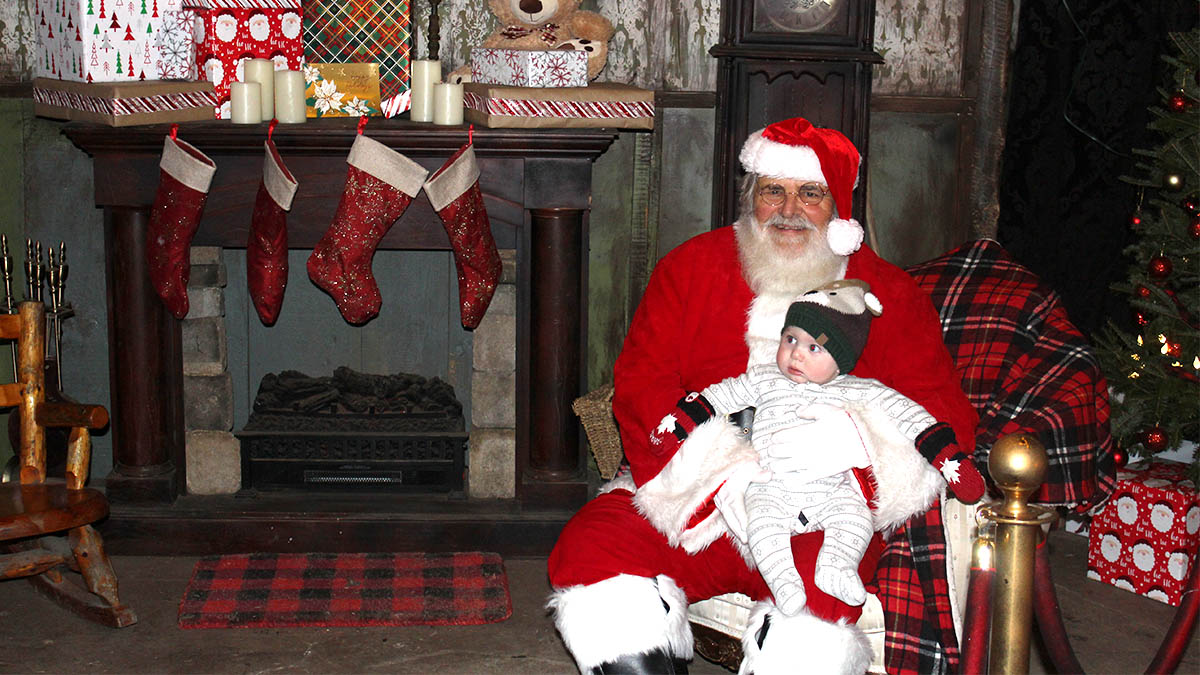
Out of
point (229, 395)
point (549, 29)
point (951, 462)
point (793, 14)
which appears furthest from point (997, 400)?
point (229, 395)

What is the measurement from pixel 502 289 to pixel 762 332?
4.11 ft

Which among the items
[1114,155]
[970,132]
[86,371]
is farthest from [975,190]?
[86,371]

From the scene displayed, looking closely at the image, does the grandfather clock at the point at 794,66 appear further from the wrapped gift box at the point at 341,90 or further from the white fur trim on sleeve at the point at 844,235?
the wrapped gift box at the point at 341,90

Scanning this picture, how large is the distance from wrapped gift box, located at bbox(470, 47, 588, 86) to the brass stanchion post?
84.6 inches

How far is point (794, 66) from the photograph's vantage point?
11.7 ft

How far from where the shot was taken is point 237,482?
3.83 meters

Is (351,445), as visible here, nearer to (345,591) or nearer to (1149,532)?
(345,591)

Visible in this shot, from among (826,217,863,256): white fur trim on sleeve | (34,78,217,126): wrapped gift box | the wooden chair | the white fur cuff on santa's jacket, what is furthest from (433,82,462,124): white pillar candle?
the white fur cuff on santa's jacket

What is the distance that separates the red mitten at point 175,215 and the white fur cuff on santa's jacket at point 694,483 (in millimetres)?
1663

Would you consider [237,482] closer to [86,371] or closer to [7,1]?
[86,371]

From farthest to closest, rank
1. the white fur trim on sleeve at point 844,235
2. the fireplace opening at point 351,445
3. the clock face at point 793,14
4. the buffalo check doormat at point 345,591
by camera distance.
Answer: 1. the fireplace opening at point 351,445
2. the clock face at point 793,14
3. the buffalo check doormat at point 345,591
4. the white fur trim on sleeve at point 844,235

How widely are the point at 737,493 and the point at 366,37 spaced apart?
2.02 metres

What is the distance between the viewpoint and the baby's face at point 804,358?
2.45 m

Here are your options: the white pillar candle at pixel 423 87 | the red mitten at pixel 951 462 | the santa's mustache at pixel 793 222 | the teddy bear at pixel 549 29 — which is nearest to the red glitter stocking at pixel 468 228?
the white pillar candle at pixel 423 87
